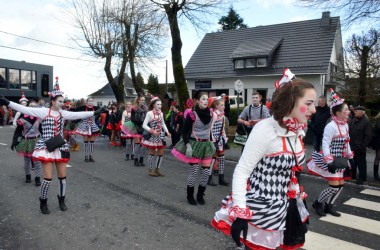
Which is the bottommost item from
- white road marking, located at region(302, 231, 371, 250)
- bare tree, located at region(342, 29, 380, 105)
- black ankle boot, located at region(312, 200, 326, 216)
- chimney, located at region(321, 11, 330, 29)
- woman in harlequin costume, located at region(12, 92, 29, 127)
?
white road marking, located at region(302, 231, 371, 250)

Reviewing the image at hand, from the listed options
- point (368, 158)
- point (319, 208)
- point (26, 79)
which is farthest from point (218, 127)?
point (26, 79)

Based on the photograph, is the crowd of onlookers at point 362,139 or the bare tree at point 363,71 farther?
the bare tree at point 363,71

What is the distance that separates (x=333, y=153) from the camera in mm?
5445

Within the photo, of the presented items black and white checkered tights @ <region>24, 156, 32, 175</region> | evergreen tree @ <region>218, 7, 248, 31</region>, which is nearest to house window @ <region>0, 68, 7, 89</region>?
evergreen tree @ <region>218, 7, 248, 31</region>

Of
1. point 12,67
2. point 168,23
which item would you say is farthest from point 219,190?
point 12,67

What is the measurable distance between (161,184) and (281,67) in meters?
21.5

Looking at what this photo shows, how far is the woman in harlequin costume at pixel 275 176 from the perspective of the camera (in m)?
2.38

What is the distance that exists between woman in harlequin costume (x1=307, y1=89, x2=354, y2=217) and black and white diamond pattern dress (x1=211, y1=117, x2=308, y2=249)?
283 cm

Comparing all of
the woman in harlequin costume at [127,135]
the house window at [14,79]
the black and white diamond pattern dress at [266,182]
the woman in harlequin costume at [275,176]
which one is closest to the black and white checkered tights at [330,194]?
the woman in harlequin costume at [275,176]

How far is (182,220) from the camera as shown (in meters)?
5.17

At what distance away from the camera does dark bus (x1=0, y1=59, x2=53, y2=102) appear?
38250 mm

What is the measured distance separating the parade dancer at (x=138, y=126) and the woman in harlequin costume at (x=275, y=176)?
7.54 metres

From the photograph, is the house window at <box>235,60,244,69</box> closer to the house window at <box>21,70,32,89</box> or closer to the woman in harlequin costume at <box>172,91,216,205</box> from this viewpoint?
the woman in harlequin costume at <box>172,91,216,205</box>

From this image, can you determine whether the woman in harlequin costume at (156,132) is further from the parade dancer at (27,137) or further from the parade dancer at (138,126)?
the parade dancer at (27,137)
